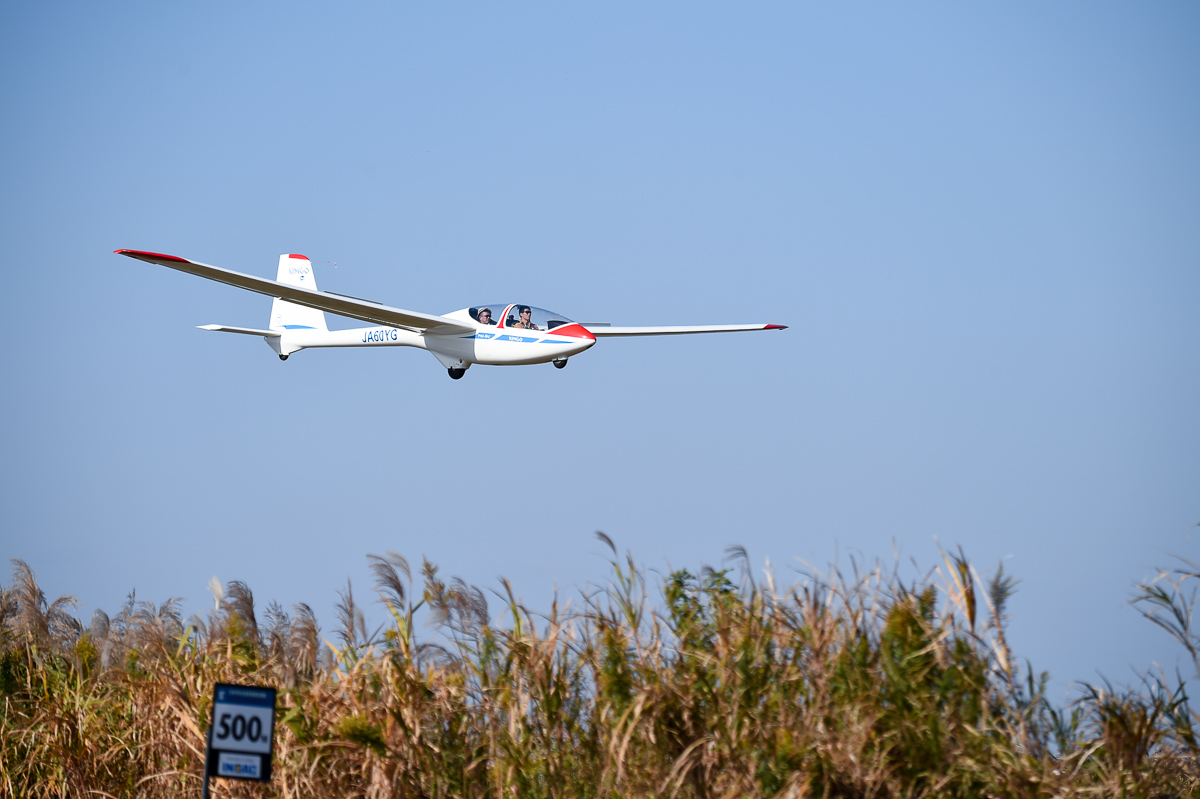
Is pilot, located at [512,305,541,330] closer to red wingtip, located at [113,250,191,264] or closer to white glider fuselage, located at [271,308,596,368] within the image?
white glider fuselage, located at [271,308,596,368]

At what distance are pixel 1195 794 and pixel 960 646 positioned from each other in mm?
2042

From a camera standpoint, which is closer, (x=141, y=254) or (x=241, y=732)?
(x=241, y=732)

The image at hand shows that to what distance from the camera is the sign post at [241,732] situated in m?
5.47

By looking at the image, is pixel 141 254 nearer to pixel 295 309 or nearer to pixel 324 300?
pixel 324 300

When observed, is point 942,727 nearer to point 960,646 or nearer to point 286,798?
point 960,646

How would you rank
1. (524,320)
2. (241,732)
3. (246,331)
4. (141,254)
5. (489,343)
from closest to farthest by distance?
1. (241,732)
2. (141,254)
3. (524,320)
4. (489,343)
5. (246,331)

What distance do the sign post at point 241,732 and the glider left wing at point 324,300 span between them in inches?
329

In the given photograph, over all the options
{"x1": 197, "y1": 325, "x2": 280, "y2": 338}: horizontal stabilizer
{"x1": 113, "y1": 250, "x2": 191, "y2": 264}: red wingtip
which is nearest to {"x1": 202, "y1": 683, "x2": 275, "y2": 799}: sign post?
{"x1": 113, "y1": 250, "x2": 191, "y2": 264}: red wingtip

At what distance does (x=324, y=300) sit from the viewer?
15141mm

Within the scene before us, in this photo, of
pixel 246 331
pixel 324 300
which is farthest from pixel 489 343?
pixel 246 331

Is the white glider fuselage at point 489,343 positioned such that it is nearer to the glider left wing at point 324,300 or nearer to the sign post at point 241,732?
the glider left wing at point 324,300

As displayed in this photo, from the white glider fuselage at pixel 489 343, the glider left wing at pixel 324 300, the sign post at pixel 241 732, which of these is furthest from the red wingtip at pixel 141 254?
the sign post at pixel 241 732

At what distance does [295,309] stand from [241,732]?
647 inches

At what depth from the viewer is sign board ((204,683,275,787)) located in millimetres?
5473
